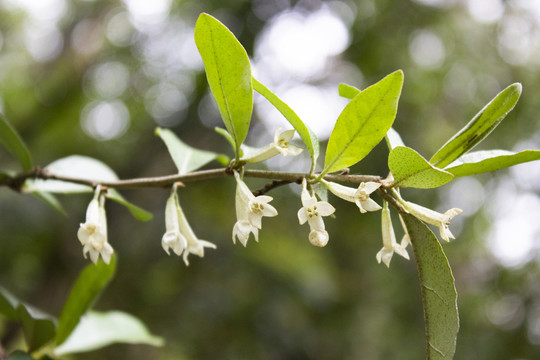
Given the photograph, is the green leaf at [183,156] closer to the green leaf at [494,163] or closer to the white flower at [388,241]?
the white flower at [388,241]

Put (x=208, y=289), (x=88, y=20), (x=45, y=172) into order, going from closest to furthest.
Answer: (x=45, y=172) < (x=208, y=289) < (x=88, y=20)

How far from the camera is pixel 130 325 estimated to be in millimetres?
1352

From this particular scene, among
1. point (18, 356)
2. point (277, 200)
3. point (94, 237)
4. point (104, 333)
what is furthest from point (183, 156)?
point (277, 200)

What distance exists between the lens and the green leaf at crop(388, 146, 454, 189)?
2.00ft

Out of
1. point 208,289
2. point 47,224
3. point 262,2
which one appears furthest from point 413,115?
point 47,224

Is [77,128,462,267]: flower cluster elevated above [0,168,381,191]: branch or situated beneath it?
situated beneath

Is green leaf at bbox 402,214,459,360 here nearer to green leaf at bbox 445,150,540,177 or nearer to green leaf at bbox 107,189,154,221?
green leaf at bbox 445,150,540,177

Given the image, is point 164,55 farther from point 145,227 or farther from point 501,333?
point 501,333

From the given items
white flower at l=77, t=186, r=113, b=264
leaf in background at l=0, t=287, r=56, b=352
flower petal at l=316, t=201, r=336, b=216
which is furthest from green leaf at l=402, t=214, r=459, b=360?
leaf in background at l=0, t=287, r=56, b=352

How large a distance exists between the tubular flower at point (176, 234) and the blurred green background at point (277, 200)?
242 cm

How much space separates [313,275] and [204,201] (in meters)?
1.22

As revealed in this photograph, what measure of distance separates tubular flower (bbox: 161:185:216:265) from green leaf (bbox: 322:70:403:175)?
293 mm

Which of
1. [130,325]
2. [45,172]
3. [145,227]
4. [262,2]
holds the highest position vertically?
[262,2]

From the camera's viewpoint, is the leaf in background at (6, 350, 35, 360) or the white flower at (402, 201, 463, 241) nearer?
the white flower at (402, 201, 463, 241)
